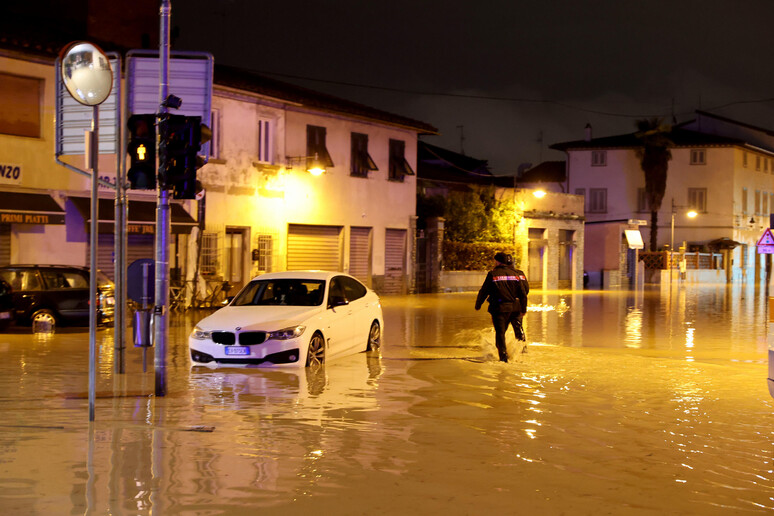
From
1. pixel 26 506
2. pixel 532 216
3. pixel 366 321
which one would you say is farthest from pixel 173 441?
pixel 532 216

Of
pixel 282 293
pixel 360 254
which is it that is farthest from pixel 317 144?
pixel 282 293

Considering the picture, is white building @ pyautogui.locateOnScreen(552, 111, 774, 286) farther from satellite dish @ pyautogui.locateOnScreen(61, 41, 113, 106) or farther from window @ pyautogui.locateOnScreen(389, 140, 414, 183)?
satellite dish @ pyautogui.locateOnScreen(61, 41, 113, 106)

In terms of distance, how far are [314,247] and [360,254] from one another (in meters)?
2.74

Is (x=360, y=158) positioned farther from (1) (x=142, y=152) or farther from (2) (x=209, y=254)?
(1) (x=142, y=152)

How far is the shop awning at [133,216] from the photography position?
25.2 meters

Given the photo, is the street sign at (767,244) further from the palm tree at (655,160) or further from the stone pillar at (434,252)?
the palm tree at (655,160)

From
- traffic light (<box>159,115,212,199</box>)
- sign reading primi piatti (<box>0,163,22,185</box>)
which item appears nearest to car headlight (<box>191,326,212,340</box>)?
traffic light (<box>159,115,212,199</box>)

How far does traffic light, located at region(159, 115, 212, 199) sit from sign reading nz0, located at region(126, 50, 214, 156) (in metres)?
0.86

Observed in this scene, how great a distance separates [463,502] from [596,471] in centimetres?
160

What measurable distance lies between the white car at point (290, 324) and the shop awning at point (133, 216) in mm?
10499

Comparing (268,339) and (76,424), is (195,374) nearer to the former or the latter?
(268,339)

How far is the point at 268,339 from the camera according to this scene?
43.3 ft

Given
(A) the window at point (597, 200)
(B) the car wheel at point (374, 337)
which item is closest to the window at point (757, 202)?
(A) the window at point (597, 200)

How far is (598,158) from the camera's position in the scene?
73.8 metres
